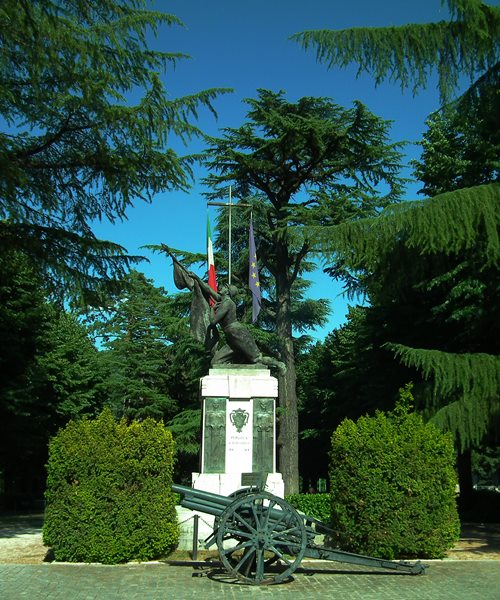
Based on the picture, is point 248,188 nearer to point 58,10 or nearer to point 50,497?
point 58,10

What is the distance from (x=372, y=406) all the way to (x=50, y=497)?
49.9ft

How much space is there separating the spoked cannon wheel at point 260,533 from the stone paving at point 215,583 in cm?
22

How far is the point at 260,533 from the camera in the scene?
7895 millimetres

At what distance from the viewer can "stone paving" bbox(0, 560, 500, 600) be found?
7.38 meters

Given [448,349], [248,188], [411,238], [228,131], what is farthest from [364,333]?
[411,238]

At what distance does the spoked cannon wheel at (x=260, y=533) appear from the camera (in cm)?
788

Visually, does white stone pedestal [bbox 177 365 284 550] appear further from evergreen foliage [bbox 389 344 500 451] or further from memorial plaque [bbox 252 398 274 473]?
evergreen foliage [bbox 389 344 500 451]

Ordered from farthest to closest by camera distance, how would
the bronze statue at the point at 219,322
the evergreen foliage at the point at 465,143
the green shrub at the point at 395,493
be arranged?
the bronze statue at the point at 219,322
the evergreen foliage at the point at 465,143
the green shrub at the point at 395,493

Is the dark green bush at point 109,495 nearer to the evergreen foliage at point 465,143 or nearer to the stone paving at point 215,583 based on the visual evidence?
the stone paving at point 215,583

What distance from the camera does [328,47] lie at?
1002 cm

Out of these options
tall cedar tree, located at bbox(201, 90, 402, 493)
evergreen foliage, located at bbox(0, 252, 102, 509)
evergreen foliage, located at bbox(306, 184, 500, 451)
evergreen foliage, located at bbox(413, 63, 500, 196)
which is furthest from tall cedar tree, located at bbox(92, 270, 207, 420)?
evergreen foliage, located at bbox(306, 184, 500, 451)

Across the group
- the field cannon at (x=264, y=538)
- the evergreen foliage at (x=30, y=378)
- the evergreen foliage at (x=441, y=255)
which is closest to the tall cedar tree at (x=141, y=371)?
the evergreen foliage at (x=30, y=378)

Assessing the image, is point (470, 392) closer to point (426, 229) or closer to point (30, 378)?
point (426, 229)

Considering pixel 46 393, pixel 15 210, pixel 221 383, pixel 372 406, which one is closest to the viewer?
pixel 15 210
